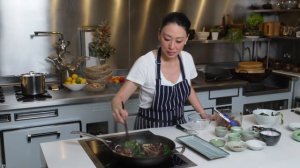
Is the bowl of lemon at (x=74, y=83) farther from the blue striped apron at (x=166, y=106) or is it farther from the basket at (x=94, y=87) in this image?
the blue striped apron at (x=166, y=106)

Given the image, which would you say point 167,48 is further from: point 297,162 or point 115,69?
point 115,69

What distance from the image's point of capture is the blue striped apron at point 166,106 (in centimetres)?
204

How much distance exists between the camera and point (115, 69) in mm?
3412

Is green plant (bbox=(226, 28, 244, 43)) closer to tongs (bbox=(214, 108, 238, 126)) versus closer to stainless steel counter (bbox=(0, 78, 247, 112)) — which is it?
stainless steel counter (bbox=(0, 78, 247, 112))

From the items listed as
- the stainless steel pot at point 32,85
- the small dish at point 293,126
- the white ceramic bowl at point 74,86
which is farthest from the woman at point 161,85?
the stainless steel pot at point 32,85

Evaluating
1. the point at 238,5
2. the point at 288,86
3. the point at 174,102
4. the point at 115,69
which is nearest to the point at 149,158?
the point at 174,102

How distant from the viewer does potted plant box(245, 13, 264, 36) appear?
3727 millimetres

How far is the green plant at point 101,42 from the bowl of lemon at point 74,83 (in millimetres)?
368

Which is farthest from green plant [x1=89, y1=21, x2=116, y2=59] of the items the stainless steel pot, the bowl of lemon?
the stainless steel pot

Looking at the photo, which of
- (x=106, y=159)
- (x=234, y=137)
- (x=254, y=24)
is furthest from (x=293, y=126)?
(x=254, y=24)

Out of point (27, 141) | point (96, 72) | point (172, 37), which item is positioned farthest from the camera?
point (96, 72)

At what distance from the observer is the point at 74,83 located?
2840 millimetres

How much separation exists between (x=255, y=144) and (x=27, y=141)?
5.53ft

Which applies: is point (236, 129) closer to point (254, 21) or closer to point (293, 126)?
point (293, 126)
